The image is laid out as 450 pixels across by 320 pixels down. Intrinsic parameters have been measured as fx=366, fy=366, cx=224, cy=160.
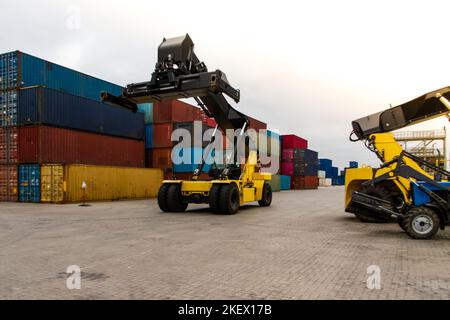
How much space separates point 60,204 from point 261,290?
17263 mm

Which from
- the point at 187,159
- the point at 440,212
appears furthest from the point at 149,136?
the point at 440,212

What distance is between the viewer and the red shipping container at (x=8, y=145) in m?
21.2

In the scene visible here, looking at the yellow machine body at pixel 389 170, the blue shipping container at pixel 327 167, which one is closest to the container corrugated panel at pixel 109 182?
the yellow machine body at pixel 389 170

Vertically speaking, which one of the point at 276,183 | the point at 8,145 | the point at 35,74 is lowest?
the point at 276,183

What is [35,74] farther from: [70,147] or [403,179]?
[403,179]

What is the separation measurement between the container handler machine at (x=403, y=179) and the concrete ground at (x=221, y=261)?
509 millimetres

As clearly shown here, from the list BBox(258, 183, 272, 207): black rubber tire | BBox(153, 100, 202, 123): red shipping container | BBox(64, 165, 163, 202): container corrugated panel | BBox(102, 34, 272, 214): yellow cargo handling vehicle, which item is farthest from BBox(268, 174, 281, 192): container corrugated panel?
BBox(102, 34, 272, 214): yellow cargo handling vehicle

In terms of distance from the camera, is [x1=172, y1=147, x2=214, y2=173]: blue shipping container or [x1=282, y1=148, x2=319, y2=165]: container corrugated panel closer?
[x1=172, y1=147, x2=214, y2=173]: blue shipping container

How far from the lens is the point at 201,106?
46.7ft

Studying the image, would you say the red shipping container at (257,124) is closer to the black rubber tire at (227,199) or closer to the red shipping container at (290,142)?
the red shipping container at (290,142)

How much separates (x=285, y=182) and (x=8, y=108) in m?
35.8

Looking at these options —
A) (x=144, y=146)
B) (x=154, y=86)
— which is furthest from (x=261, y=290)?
(x=144, y=146)

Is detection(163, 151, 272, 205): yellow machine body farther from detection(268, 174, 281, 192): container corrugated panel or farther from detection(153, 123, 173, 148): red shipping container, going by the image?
detection(268, 174, 281, 192): container corrugated panel

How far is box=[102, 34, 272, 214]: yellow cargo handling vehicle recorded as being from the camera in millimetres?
11805
